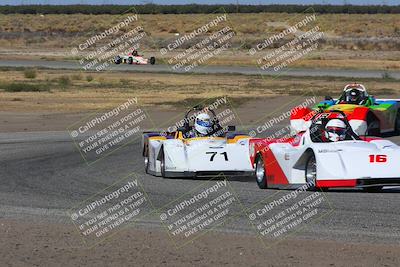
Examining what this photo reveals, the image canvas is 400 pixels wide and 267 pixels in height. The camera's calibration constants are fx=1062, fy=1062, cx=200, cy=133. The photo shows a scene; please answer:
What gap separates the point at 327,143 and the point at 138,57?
50.6m

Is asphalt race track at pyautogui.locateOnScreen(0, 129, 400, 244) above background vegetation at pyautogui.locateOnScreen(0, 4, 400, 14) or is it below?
above

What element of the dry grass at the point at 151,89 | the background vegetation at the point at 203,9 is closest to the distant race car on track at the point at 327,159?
the dry grass at the point at 151,89

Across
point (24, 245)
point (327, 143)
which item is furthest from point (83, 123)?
point (24, 245)

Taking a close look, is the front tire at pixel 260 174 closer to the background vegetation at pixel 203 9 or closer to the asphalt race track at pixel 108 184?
the asphalt race track at pixel 108 184

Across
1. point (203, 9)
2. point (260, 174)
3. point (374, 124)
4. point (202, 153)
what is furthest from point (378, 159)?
point (203, 9)

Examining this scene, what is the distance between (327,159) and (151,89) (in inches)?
1186

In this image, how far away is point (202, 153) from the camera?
18.3 meters

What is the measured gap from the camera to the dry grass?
128 feet

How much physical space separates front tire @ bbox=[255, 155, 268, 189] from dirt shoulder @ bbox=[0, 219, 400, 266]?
4.67m

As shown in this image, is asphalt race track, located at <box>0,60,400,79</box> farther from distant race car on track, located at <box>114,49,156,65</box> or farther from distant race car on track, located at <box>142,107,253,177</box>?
distant race car on track, located at <box>142,107,253,177</box>

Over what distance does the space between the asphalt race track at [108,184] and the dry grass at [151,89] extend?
14.1 m

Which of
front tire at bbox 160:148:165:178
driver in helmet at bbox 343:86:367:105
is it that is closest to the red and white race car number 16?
front tire at bbox 160:148:165:178

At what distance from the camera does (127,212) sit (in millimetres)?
13922

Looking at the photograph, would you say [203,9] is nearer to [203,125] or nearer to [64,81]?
[64,81]
